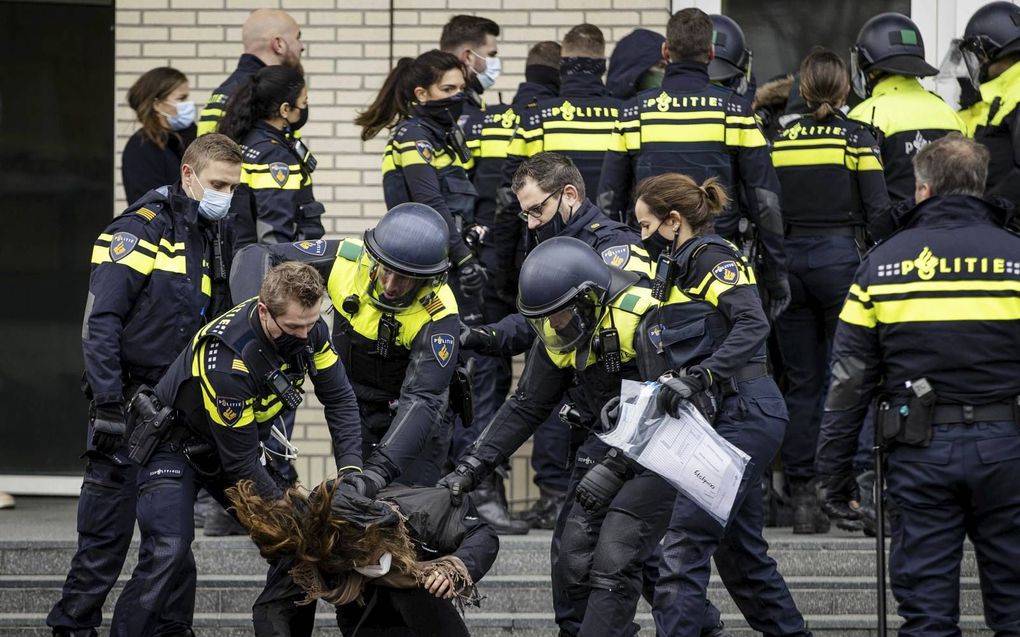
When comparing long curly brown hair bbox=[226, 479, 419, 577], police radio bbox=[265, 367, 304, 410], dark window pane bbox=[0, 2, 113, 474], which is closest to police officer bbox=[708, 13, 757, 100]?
police radio bbox=[265, 367, 304, 410]

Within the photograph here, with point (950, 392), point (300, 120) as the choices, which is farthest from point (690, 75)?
point (950, 392)

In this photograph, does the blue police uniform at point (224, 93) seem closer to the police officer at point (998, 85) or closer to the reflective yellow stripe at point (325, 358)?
the reflective yellow stripe at point (325, 358)

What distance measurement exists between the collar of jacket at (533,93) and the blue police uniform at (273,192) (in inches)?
47.5

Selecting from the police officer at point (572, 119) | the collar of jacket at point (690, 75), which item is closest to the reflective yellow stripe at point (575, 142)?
the police officer at point (572, 119)

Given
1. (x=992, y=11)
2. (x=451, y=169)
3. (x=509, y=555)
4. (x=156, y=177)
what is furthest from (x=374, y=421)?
(x=992, y=11)

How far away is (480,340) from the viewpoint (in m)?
7.45

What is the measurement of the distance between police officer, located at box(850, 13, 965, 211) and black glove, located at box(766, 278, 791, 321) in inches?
33.9

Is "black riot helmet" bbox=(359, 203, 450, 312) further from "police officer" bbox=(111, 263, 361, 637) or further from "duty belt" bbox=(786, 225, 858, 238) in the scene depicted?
"duty belt" bbox=(786, 225, 858, 238)

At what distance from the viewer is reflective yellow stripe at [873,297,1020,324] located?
236 inches

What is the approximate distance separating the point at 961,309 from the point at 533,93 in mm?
3378

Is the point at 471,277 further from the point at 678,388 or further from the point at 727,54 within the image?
the point at 678,388

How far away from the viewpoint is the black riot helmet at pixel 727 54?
8844 millimetres

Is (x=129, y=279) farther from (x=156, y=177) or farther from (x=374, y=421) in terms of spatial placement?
(x=156, y=177)

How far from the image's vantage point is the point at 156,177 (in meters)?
8.88
